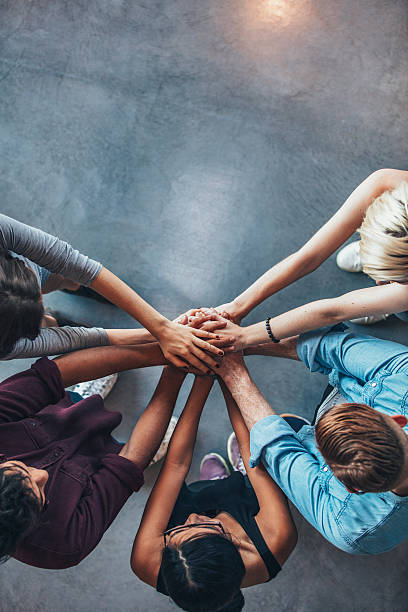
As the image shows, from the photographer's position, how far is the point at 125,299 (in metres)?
1.99

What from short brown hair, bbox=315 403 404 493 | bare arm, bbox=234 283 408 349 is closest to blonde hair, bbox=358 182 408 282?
bare arm, bbox=234 283 408 349

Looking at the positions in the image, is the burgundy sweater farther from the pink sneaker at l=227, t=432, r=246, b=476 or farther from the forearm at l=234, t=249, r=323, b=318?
the forearm at l=234, t=249, r=323, b=318

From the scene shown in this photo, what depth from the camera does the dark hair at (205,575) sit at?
1.41m

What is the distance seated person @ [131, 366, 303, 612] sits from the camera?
1.44m

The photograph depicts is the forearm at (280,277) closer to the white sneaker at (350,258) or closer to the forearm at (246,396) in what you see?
the forearm at (246,396)

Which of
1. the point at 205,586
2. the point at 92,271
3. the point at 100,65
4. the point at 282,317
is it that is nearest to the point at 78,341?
the point at 92,271

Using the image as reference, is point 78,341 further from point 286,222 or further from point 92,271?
point 286,222

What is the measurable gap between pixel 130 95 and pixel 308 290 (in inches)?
67.5

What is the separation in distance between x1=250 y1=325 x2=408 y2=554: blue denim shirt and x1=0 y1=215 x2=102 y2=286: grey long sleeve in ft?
3.29

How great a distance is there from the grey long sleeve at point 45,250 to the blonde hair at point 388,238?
1.15m

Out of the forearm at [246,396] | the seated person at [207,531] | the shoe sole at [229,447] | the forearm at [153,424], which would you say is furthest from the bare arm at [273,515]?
the shoe sole at [229,447]

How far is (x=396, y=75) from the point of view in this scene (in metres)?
2.77

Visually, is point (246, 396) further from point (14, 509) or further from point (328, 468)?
point (14, 509)

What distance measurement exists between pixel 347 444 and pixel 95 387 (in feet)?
5.04
